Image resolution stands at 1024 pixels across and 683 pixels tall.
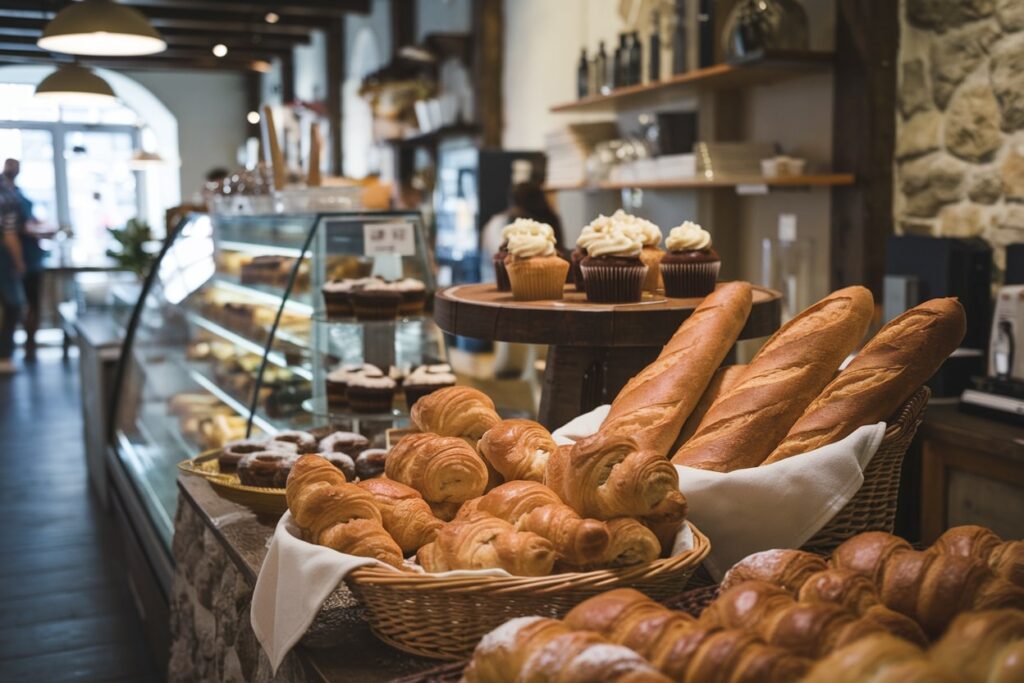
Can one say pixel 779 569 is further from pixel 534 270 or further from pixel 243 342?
pixel 243 342

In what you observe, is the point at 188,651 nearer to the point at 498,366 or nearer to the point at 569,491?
the point at 569,491

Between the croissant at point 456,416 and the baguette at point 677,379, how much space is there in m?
0.19

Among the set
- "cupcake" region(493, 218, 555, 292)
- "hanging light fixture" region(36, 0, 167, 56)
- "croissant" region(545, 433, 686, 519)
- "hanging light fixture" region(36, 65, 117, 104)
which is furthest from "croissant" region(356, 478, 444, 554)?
"hanging light fixture" region(36, 65, 117, 104)

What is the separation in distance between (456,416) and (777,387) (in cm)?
50

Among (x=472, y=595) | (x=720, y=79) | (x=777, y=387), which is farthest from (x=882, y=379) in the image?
(x=720, y=79)

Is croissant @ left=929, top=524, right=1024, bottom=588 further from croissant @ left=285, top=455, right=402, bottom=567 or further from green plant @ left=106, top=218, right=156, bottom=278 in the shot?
green plant @ left=106, top=218, right=156, bottom=278

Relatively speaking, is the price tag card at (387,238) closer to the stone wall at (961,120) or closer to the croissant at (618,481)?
the stone wall at (961,120)

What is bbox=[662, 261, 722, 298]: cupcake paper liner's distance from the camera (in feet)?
7.39

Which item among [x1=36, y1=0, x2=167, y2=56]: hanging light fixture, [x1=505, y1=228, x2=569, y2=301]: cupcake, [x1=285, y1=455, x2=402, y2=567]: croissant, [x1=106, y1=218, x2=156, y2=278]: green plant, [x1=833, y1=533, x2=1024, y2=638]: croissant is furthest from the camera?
[x1=106, y1=218, x2=156, y2=278]: green plant

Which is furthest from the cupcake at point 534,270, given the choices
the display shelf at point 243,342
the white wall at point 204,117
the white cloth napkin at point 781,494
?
the white wall at point 204,117

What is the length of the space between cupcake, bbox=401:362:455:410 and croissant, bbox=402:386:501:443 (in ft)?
4.00

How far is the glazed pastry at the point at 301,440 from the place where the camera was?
7.08 feet

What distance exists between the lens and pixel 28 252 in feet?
33.5

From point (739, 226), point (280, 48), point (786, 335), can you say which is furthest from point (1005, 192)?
point (280, 48)
